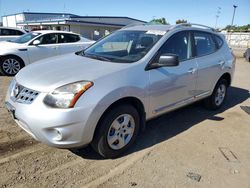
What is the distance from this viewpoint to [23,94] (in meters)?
3.09

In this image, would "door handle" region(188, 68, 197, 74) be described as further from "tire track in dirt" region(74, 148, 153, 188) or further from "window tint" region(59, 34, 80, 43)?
"window tint" region(59, 34, 80, 43)

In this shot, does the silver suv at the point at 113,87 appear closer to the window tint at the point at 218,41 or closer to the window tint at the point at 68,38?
the window tint at the point at 218,41

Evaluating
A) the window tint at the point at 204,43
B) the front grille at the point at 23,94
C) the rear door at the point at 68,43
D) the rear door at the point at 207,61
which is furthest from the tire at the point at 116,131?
the rear door at the point at 68,43

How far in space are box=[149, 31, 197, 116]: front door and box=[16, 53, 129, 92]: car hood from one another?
58 cm

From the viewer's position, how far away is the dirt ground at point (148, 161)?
301cm

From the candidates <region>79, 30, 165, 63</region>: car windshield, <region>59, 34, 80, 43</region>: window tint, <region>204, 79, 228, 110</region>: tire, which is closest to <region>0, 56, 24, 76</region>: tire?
<region>59, 34, 80, 43</region>: window tint

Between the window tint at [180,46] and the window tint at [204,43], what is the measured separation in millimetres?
274

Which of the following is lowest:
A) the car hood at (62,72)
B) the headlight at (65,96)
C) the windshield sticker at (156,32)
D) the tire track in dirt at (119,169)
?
the tire track in dirt at (119,169)

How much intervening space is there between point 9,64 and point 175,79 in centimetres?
634

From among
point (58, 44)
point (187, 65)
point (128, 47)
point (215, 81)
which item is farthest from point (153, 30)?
point (58, 44)

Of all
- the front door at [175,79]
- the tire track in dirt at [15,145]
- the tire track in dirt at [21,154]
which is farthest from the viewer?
the front door at [175,79]

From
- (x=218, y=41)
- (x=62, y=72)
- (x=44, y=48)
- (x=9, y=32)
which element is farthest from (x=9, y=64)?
(x=218, y=41)

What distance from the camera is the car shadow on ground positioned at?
368 centimetres

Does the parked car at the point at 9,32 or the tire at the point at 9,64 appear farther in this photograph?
the parked car at the point at 9,32
